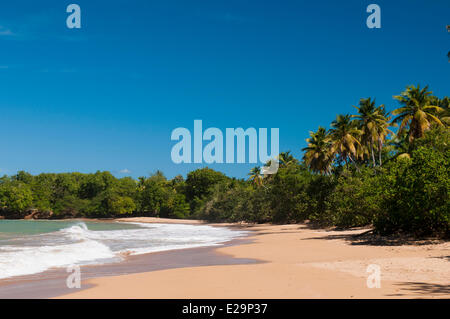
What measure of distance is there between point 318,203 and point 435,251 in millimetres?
23824

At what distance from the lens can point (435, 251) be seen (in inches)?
511

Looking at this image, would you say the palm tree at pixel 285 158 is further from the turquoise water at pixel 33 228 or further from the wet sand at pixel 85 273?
the wet sand at pixel 85 273

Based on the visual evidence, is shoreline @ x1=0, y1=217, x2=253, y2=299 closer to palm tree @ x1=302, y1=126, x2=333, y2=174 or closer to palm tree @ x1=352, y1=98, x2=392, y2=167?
palm tree @ x1=352, y1=98, x2=392, y2=167

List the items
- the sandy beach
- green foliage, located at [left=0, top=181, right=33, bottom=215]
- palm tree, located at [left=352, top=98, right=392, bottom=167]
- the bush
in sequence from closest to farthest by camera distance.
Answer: the sandy beach, the bush, palm tree, located at [left=352, top=98, right=392, bottom=167], green foliage, located at [left=0, top=181, right=33, bottom=215]

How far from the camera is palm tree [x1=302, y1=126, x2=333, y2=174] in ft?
135

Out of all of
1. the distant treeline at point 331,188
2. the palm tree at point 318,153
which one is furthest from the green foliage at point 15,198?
the palm tree at point 318,153

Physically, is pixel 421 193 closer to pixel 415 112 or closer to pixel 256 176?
pixel 415 112

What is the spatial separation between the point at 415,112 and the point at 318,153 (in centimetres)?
1274

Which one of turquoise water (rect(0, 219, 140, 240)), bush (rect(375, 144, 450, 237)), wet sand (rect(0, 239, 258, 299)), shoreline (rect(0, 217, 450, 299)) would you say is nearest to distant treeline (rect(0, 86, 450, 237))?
bush (rect(375, 144, 450, 237))

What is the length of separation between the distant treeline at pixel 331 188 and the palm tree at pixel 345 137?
9 centimetres

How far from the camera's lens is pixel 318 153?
4128 centimetres

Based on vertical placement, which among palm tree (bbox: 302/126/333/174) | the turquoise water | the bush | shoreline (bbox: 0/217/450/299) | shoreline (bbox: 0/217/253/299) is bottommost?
the turquoise water

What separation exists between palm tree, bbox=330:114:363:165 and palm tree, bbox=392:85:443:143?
547 centimetres

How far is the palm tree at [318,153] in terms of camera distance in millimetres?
41000
